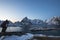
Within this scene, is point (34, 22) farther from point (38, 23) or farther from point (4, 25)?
point (4, 25)

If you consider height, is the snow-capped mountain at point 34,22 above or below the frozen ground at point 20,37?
above

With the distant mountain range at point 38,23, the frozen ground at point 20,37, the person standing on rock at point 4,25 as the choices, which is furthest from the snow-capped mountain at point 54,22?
the person standing on rock at point 4,25

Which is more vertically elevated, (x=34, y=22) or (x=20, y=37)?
(x=34, y=22)

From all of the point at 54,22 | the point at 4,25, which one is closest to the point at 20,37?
the point at 4,25

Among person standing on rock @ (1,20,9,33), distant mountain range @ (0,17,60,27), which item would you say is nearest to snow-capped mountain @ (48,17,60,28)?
distant mountain range @ (0,17,60,27)

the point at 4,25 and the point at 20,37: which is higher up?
the point at 4,25

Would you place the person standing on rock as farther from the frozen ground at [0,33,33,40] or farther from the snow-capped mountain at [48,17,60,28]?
the snow-capped mountain at [48,17,60,28]

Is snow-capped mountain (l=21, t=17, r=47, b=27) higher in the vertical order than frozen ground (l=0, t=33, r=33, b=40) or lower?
higher

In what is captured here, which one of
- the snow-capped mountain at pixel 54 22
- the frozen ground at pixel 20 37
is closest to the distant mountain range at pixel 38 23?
the snow-capped mountain at pixel 54 22

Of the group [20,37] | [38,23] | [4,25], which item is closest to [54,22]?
[38,23]

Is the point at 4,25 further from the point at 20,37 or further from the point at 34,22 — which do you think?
the point at 34,22

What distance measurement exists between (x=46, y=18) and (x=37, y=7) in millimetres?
263

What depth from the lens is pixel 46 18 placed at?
95.0 inches

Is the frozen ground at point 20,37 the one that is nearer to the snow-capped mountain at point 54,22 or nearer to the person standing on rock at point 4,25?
the person standing on rock at point 4,25
